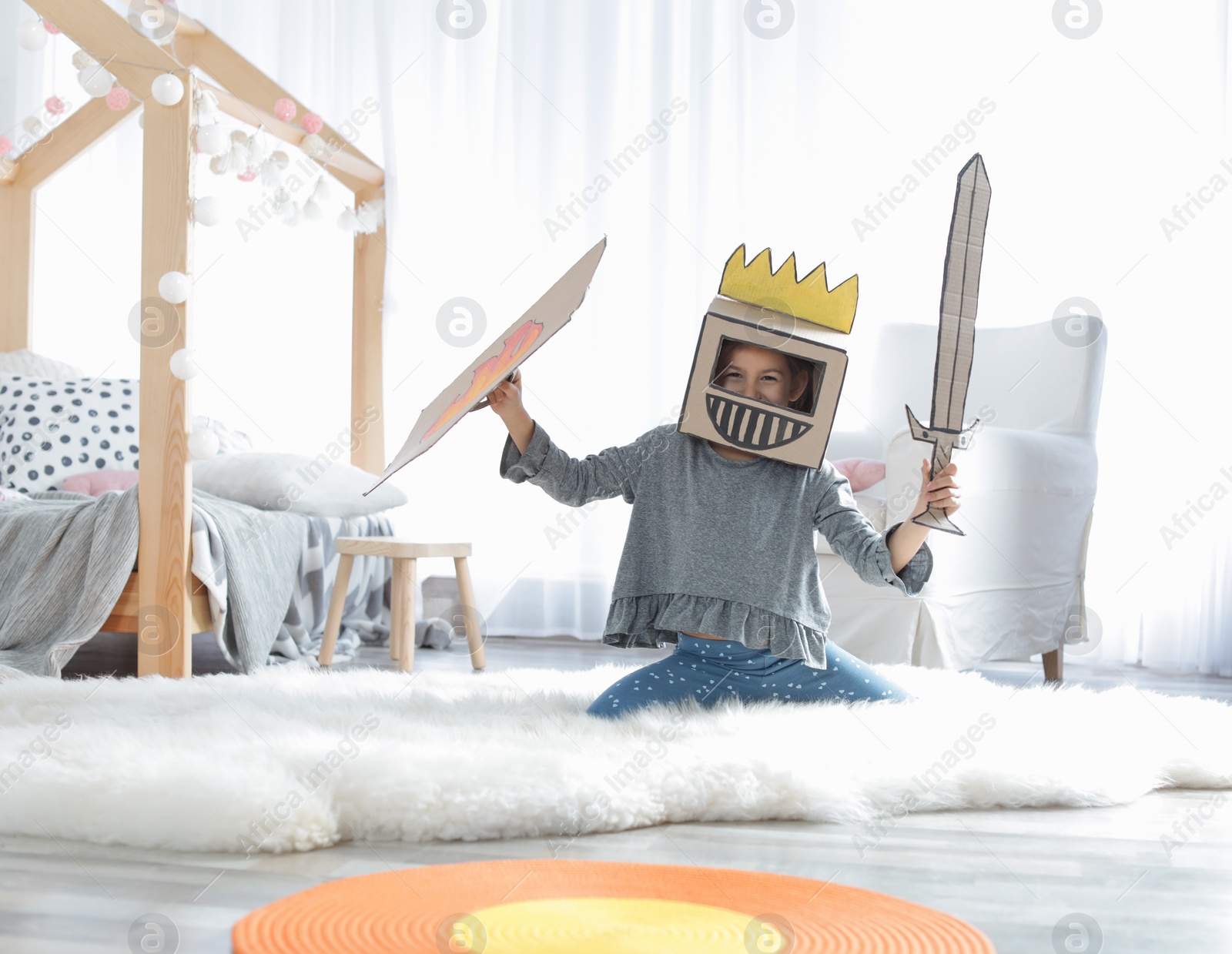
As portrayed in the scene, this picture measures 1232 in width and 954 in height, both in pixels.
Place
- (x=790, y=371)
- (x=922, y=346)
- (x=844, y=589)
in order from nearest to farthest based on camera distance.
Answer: (x=790, y=371) → (x=844, y=589) → (x=922, y=346)

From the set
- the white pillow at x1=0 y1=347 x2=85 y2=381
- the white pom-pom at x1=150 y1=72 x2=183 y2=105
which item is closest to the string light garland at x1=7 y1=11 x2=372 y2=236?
the white pom-pom at x1=150 y1=72 x2=183 y2=105

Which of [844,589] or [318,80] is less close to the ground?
[318,80]

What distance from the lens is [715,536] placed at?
1289 millimetres

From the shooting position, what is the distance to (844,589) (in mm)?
1830

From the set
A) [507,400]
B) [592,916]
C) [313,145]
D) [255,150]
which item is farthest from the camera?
[313,145]

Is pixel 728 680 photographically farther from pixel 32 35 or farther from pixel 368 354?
pixel 368 354

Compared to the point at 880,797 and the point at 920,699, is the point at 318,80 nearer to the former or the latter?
the point at 920,699

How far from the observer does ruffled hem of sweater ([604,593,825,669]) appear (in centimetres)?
126

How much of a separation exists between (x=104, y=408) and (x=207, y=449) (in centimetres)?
97

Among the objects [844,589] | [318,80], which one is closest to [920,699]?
[844,589]

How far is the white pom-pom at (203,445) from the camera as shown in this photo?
1650mm

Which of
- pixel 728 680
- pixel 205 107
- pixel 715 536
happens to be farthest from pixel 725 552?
pixel 205 107

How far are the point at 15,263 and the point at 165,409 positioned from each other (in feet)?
4.94

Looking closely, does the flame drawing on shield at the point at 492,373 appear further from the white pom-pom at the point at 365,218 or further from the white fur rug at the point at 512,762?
the white pom-pom at the point at 365,218
